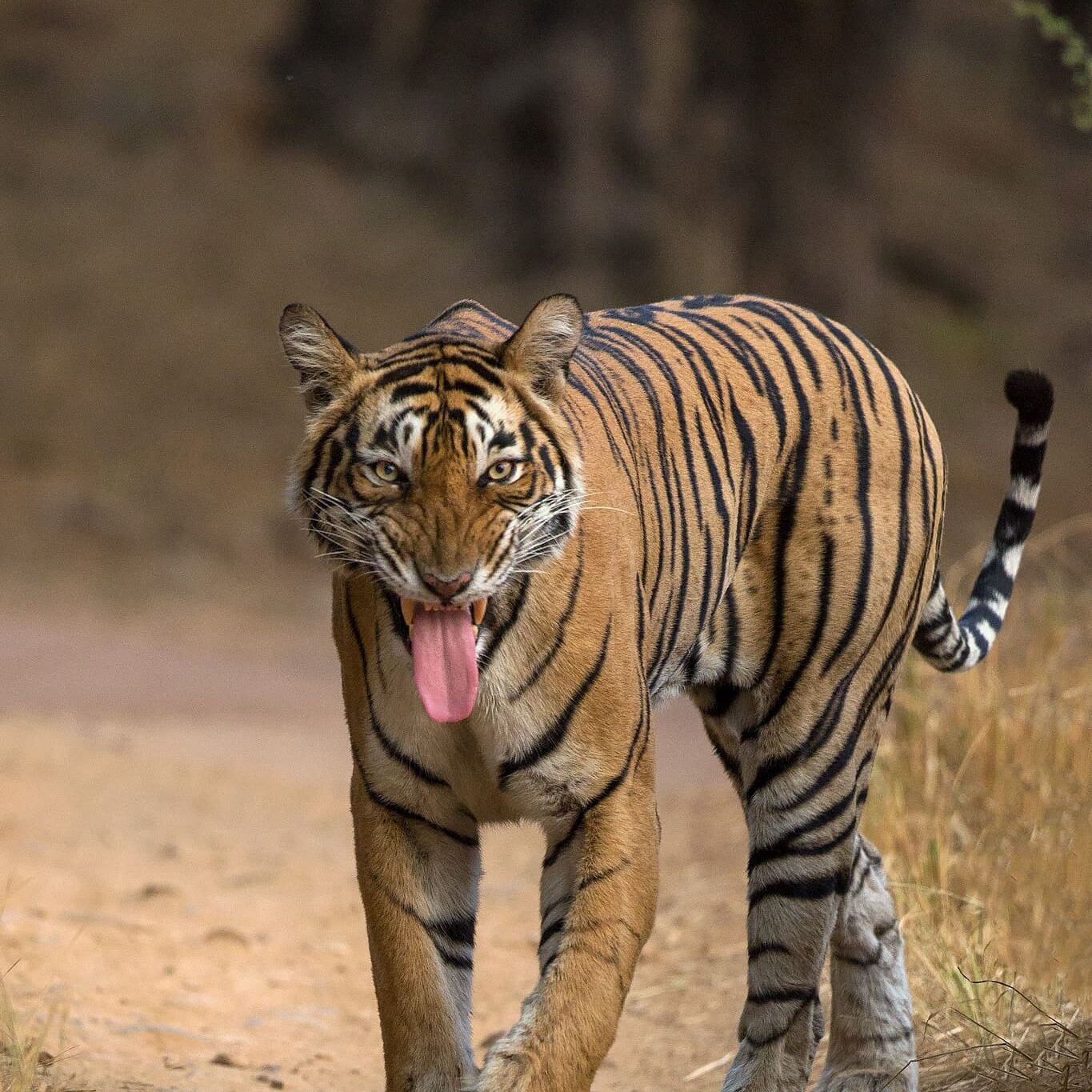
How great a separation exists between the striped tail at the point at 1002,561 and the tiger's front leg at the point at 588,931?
1171mm

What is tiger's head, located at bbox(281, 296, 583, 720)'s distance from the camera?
9.61 feet

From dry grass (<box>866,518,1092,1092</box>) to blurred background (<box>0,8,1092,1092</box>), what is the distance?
0.02 meters

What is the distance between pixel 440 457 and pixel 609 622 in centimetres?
46

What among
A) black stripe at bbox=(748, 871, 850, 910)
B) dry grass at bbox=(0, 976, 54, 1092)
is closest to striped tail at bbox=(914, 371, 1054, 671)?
black stripe at bbox=(748, 871, 850, 910)

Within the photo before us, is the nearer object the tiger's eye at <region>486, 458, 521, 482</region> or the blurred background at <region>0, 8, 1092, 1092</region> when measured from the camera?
the tiger's eye at <region>486, 458, 521, 482</region>

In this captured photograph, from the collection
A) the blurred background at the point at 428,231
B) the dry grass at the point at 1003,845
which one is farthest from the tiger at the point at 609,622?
the blurred background at the point at 428,231

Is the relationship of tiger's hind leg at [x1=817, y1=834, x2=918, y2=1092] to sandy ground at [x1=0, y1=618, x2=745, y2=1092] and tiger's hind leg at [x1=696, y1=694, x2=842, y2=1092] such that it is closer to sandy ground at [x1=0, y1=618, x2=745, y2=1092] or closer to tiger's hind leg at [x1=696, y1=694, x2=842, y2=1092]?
tiger's hind leg at [x1=696, y1=694, x2=842, y2=1092]

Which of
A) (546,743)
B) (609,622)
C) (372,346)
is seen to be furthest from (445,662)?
(372,346)

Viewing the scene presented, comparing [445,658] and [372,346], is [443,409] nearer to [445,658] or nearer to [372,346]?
[445,658]

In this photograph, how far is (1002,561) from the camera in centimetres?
435

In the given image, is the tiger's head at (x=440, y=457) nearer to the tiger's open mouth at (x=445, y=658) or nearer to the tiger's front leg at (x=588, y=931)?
the tiger's open mouth at (x=445, y=658)

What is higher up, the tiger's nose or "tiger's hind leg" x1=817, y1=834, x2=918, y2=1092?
the tiger's nose

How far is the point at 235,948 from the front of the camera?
18.4 ft

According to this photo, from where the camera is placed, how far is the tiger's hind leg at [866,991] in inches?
160
